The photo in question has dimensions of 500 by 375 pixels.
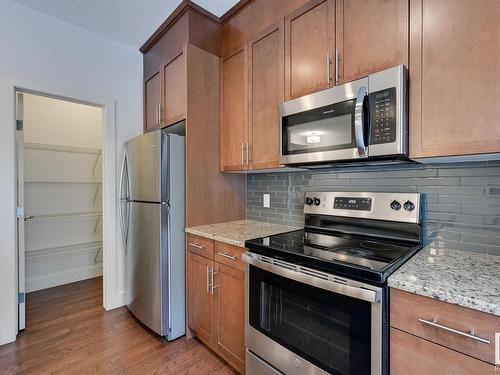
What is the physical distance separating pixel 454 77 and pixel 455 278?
817mm

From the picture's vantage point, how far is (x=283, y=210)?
7.07ft

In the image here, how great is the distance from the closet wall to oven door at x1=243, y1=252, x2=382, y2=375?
9.65ft

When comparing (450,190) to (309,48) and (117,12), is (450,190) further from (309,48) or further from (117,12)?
(117,12)

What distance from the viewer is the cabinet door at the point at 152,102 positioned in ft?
8.29

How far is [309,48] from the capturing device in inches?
62.9

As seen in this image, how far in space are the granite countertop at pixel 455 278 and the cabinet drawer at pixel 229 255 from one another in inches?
35.3

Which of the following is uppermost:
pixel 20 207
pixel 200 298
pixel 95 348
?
pixel 20 207

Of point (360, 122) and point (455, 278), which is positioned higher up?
point (360, 122)

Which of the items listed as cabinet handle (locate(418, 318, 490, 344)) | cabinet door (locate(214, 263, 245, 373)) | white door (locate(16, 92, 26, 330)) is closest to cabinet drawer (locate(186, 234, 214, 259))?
cabinet door (locate(214, 263, 245, 373))

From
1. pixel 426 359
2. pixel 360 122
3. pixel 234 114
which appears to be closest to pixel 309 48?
pixel 360 122

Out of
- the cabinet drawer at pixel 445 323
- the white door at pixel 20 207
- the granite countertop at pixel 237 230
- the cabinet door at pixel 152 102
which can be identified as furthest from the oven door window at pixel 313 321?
the white door at pixel 20 207

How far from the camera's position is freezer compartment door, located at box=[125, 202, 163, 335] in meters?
2.06

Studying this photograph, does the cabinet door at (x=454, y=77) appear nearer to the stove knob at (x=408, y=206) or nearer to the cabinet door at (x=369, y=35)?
the cabinet door at (x=369, y=35)

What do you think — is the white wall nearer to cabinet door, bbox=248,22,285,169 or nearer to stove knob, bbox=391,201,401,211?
cabinet door, bbox=248,22,285,169
